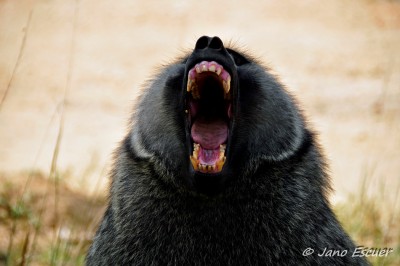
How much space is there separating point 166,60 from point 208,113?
548 centimetres

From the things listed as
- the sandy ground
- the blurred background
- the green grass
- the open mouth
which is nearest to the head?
the open mouth

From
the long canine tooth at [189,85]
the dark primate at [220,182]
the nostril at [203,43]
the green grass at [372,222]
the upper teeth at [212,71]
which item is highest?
the nostril at [203,43]

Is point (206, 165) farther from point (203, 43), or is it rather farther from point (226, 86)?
point (203, 43)

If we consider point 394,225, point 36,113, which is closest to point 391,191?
point 394,225

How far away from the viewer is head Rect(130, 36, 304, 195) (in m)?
2.45

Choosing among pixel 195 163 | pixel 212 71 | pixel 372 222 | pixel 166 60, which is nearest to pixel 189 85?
pixel 212 71

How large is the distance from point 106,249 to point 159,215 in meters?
0.27

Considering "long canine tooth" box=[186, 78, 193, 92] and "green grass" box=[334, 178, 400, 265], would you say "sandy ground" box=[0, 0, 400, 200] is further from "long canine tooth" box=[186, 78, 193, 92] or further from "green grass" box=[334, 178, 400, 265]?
"long canine tooth" box=[186, 78, 193, 92]

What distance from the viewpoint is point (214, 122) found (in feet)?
8.39

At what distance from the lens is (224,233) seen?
2.51 m

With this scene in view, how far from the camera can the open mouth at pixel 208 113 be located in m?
2.42

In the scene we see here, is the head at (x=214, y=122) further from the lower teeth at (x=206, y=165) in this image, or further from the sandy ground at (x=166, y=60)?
the sandy ground at (x=166, y=60)

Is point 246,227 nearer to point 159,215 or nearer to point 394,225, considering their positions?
point 159,215

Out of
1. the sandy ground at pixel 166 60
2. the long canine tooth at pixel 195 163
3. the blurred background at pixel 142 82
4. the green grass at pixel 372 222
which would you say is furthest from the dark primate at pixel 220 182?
the sandy ground at pixel 166 60
